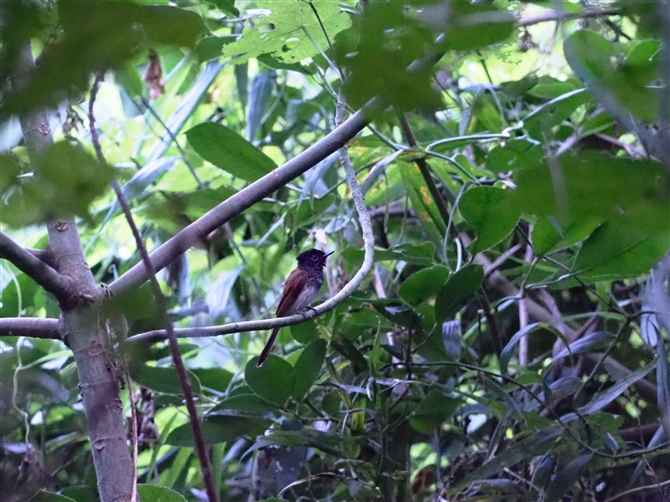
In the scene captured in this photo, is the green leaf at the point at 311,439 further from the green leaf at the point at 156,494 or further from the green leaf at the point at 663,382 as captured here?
the green leaf at the point at 663,382

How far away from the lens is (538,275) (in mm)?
2305

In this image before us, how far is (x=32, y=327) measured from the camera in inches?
53.7

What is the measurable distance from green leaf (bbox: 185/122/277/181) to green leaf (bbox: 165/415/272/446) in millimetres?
829

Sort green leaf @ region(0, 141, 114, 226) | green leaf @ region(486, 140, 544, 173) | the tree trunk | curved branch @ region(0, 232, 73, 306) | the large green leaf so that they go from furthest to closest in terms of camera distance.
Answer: green leaf @ region(486, 140, 544, 173)
the tree trunk
curved branch @ region(0, 232, 73, 306)
green leaf @ region(0, 141, 114, 226)
the large green leaf

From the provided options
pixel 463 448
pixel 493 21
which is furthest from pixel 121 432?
pixel 463 448

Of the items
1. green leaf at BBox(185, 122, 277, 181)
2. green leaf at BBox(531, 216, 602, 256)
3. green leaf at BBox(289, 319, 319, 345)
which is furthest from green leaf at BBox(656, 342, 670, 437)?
green leaf at BBox(185, 122, 277, 181)

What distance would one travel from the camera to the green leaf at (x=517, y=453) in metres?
1.84

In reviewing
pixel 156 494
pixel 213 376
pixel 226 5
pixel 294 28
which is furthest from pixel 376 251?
pixel 226 5

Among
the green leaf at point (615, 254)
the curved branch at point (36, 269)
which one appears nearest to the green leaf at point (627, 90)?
the curved branch at point (36, 269)

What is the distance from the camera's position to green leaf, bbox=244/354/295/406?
6.32 ft

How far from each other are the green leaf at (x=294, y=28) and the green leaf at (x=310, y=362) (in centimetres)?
85

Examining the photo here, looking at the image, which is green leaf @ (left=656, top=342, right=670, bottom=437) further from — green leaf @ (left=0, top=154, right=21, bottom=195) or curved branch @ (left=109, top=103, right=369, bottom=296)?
green leaf @ (left=0, top=154, right=21, bottom=195)

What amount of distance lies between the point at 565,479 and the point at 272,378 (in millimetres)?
862

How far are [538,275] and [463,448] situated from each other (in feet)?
2.13
